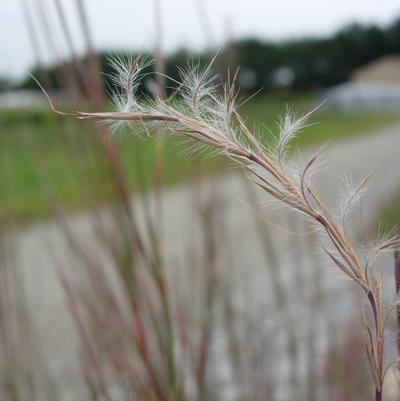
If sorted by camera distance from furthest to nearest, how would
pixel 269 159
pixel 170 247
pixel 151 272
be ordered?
1. pixel 170 247
2. pixel 151 272
3. pixel 269 159

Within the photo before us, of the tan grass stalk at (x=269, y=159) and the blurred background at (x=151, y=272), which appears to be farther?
the blurred background at (x=151, y=272)

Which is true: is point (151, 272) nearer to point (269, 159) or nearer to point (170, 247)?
point (269, 159)

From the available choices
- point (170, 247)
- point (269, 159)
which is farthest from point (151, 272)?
point (170, 247)

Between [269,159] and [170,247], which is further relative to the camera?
[170,247]

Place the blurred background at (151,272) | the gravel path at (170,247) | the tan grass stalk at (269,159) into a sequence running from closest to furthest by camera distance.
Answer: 1. the tan grass stalk at (269,159)
2. the blurred background at (151,272)
3. the gravel path at (170,247)

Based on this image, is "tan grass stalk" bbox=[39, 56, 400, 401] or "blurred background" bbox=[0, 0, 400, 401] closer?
"tan grass stalk" bbox=[39, 56, 400, 401]

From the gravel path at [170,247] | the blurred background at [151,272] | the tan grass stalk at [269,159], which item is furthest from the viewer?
the gravel path at [170,247]

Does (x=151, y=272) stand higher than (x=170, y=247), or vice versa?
(x=151, y=272)

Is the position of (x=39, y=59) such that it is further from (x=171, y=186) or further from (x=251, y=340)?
(x=171, y=186)

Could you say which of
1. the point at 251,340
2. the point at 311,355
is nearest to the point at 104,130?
the point at 311,355
